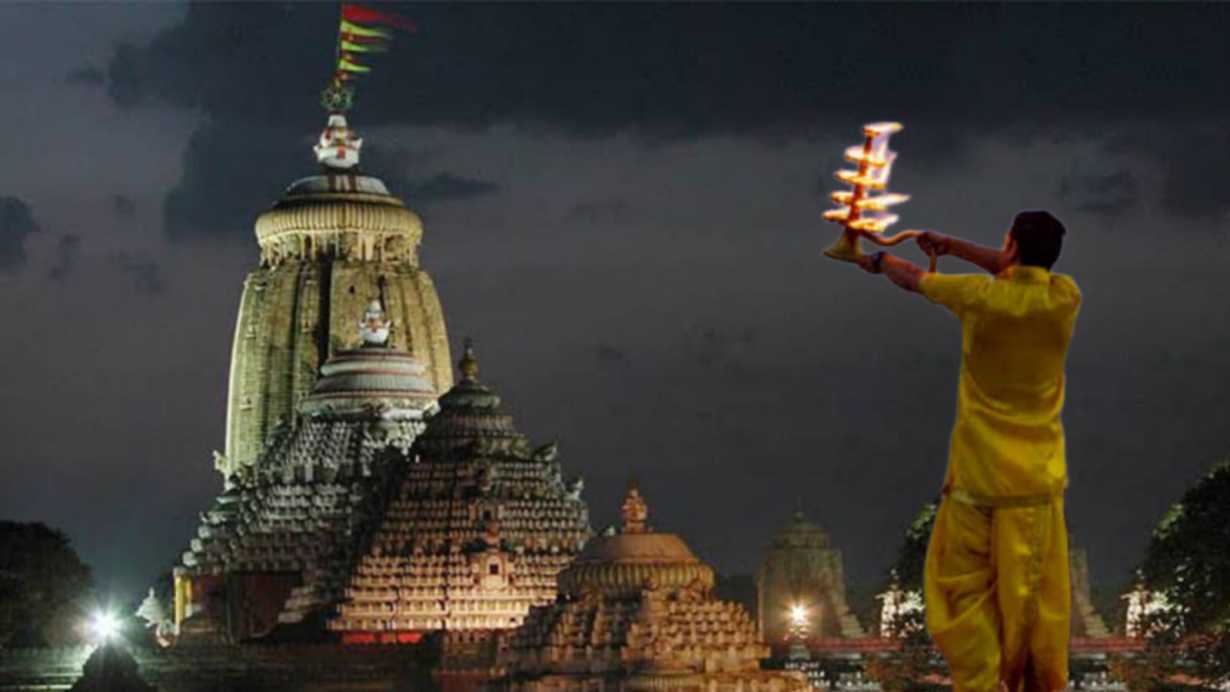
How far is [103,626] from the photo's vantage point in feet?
335

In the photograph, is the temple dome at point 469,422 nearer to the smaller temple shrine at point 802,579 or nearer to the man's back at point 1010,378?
the smaller temple shrine at point 802,579

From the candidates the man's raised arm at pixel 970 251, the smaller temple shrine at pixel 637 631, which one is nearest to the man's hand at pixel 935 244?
the man's raised arm at pixel 970 251

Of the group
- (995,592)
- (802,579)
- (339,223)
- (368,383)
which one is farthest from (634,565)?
(802,579)

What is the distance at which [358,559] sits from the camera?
105750 millimetres

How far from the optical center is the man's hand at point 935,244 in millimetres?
15644

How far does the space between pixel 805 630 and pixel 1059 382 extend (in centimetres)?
11033

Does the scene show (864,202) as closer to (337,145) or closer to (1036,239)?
(1036,239)

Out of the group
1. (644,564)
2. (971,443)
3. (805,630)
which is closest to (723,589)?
(805,630)

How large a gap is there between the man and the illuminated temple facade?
3353 inches

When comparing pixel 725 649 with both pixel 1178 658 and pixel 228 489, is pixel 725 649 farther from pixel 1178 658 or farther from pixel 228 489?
pixel 228 489

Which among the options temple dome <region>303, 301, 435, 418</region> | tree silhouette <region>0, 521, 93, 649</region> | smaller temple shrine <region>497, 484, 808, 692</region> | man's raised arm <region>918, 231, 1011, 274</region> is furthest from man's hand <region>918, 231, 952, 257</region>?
temple dome <region>303, 301, 435, 418</region>

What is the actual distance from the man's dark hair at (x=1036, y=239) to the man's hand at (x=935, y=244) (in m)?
0.29

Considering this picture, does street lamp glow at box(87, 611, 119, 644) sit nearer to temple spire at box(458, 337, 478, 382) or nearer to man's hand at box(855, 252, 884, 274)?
temple spire at box(458, 337, 478, 382)

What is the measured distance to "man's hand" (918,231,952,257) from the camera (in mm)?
15644
